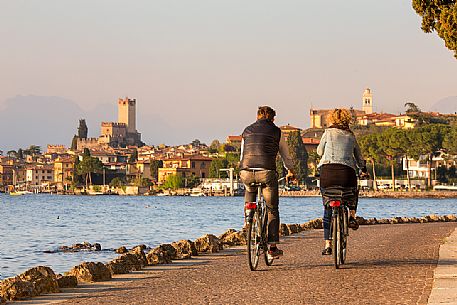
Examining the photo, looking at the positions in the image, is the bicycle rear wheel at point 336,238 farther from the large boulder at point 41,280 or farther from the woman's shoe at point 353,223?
the large boulder at point 41,280

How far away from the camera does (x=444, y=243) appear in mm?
17078

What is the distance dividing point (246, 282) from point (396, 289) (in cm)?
170

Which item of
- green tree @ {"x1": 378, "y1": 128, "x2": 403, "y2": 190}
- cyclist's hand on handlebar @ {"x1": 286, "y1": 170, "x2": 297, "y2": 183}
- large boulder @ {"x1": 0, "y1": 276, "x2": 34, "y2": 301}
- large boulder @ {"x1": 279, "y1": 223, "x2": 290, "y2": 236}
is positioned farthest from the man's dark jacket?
green tree @ {"x1": 378, "y1": 128, "x2": 403, "y2": 190}

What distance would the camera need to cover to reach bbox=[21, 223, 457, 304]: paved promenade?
9.31 metres

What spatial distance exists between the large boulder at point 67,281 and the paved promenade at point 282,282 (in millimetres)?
178

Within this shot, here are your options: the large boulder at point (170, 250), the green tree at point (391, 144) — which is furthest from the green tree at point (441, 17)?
the green tree at point (391, 144)

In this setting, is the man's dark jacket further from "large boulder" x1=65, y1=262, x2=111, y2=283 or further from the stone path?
the stone path

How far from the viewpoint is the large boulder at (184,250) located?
1415 centimetres

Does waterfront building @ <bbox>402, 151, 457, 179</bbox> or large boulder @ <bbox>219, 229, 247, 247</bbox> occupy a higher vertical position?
waterfront building @ <bbox>402, 151, 457, 179</bbox>

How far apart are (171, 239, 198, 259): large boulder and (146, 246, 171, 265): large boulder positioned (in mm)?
411

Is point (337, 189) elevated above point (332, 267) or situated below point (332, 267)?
above

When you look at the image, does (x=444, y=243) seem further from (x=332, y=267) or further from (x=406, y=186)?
(x=406, y=186)

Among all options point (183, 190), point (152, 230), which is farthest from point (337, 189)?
point (183, 190)

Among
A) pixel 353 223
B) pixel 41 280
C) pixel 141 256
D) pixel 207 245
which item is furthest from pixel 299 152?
pixel 41 280
